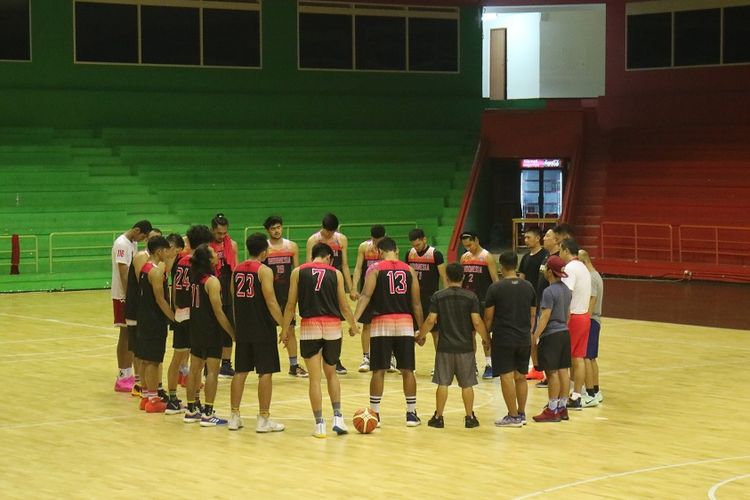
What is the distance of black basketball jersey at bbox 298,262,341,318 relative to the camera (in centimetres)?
1286

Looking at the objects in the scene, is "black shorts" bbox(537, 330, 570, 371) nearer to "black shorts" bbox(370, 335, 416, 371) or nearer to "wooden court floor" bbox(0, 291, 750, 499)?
"wooden court floor" bbox(0, 291, 750, 499)

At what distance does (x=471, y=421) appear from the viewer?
43.7 feet

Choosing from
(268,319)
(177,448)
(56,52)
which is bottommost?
(177,448)

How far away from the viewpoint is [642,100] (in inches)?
1519

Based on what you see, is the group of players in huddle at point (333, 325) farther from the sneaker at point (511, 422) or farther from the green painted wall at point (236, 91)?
the green painted wall at point (236, 91)

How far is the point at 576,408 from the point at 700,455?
8.66ft

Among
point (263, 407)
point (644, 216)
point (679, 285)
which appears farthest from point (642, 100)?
point (263, 407)

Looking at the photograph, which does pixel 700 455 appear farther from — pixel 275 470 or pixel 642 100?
pixel 642 100

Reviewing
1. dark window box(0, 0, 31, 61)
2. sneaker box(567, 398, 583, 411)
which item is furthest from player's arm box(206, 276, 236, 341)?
dark window box(0, 0, 31, 61)

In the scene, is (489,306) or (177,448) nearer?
(177,448)

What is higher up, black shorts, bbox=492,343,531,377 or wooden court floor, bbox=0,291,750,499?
black shorts, bbox=492,343,531,377

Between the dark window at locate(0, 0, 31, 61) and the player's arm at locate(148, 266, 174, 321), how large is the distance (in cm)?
2264

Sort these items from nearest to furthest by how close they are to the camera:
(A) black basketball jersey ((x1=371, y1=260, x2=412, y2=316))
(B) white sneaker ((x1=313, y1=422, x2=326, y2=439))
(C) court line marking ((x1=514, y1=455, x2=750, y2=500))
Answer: (C) court line marking ((x1=514, y1=455, x2=750, y2=500)) < (B) white sneaker ((x1=313, y1=422, x2=326, y2=439)) < (A) black basketball jersey ((x1=371, y1=260, x2=412, y2=316))

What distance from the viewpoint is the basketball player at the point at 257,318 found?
1285cm
